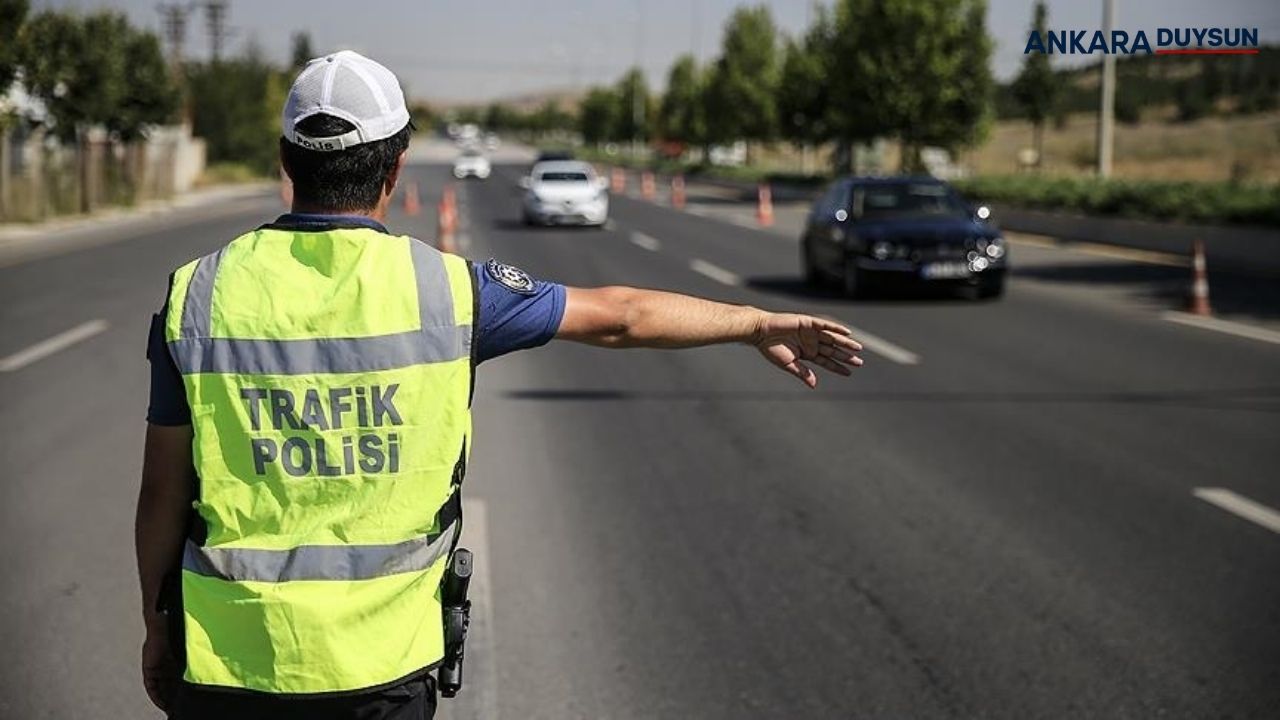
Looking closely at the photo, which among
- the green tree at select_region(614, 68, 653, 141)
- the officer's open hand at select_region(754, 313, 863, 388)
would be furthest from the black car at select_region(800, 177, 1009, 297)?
the green tree at select_region(614, 68, 653, 141)

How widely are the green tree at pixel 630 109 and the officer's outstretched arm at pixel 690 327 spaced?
407 feet

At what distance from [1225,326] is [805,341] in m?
14.0

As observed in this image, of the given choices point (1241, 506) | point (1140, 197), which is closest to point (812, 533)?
point (1241, 506)

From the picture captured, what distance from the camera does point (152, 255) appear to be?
2530cm

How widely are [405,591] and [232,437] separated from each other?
355 millimetres

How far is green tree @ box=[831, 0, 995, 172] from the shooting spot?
163ft

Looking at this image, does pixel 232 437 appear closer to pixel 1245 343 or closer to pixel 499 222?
pixel 1245 343

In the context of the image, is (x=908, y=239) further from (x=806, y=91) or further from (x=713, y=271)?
(x=806, y=91)

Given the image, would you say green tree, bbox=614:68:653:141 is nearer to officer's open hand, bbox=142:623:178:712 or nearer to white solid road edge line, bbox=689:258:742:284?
white solid road edge line, bbox=689:258:742:284

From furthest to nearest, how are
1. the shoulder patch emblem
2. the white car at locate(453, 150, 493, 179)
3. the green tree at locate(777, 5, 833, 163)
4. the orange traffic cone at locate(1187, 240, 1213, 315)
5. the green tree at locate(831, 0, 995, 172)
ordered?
1. the white car at locate(453, 150, 493, 179)
2. the green tree at locate(777, 5, 833, 163)
3. the green tree at locate(831, 0, 995, 172)
4. the orange traffic cone at locate(1187, 240, 1213, 315)
5. the shoulder patch emblem

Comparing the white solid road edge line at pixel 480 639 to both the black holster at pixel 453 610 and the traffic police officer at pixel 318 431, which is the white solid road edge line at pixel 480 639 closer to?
the black holster at pixel 453 610

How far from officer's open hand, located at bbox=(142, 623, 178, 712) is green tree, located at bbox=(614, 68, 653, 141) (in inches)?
4892

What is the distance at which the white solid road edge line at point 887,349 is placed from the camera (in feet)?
43.7

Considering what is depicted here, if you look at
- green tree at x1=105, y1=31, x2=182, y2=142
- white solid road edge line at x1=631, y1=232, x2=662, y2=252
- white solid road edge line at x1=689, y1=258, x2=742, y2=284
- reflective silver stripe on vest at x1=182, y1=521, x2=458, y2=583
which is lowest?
white solid road edge line at x1=689, y1=258, x2=742, y2=284
